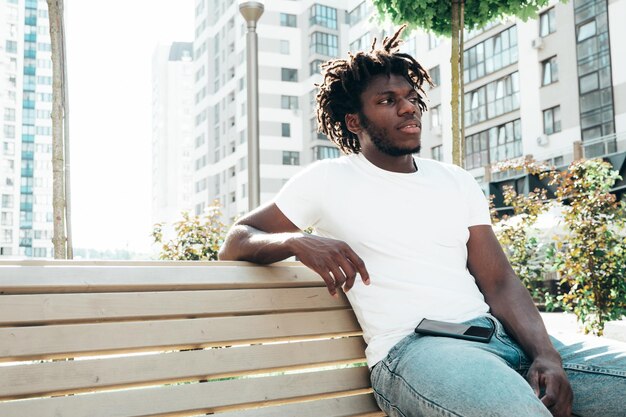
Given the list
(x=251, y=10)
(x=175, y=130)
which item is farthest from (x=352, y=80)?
(x=175, y=130)

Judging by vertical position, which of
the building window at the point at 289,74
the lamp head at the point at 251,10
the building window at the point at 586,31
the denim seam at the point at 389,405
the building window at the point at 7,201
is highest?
the building window at the point at 289,74

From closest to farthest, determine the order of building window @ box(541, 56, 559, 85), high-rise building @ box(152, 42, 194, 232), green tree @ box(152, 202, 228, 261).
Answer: green tree @ box(152, 202, 228, 261) < building window @ box(541, 56, 559, 85) < high-rise building @ box(152, 42, 194, 232)

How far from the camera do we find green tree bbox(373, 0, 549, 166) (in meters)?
6.25

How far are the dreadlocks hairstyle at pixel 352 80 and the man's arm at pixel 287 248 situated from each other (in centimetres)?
71

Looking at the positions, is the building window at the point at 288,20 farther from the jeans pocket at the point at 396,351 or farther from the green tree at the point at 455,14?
the jeans pocket at the point at 396,351

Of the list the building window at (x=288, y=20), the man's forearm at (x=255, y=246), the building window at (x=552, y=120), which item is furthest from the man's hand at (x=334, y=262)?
the building window at (x=288, y=20)

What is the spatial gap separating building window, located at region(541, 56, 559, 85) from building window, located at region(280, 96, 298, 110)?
1072 inches

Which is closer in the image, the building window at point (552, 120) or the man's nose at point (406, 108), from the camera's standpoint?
the man's nose at point (406, 108)

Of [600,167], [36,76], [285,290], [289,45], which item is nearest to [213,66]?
[289,45]

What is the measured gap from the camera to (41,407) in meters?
2.10

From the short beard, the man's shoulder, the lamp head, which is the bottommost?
the man's shoulder

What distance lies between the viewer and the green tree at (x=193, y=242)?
8.21 m

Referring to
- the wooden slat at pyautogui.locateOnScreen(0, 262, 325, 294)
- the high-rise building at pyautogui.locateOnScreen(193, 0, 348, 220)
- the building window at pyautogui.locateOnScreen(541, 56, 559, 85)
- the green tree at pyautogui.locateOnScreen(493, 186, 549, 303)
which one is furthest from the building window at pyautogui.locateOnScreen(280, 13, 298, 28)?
the wooden slat at pyautogui.locateOnScreen(0, 262, 325, 294)

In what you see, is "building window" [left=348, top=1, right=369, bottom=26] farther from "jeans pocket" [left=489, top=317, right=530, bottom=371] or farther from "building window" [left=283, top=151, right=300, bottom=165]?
"jeans pocket" [left=489, top=317, right=530, bottom=371]
